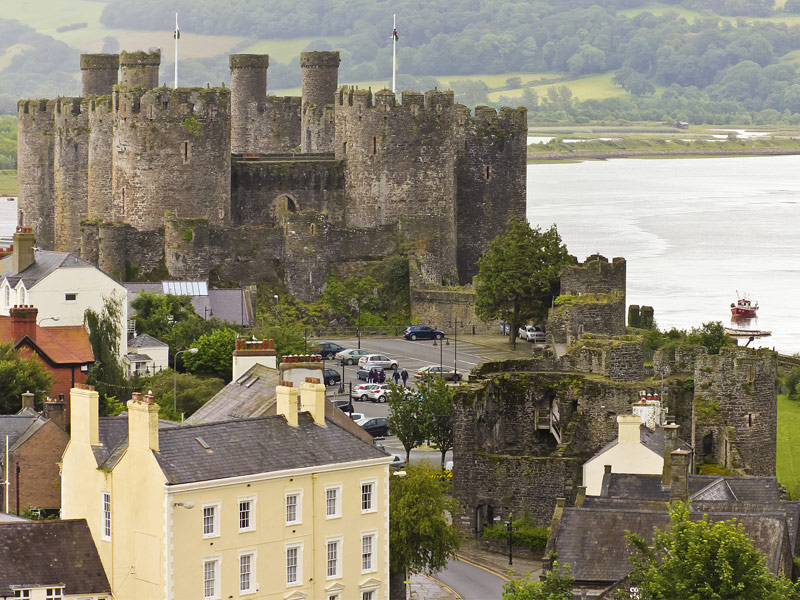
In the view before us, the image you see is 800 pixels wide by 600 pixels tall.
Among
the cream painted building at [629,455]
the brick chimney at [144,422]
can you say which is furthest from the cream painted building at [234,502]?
the cream painted building at [629,455]

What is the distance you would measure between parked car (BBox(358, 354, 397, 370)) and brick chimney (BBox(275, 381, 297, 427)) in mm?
26871

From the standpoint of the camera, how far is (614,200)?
200 m

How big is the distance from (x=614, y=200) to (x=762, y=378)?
148033 millimetres

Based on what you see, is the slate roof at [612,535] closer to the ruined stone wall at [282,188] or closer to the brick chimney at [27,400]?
the brick chimney at [27,400]

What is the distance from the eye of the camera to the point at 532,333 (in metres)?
73.6

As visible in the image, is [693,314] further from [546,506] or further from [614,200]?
[614,200]

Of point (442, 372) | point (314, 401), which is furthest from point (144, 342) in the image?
point (314, 401)

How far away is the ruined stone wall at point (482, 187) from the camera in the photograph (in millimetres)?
83812

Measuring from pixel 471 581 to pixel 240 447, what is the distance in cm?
951

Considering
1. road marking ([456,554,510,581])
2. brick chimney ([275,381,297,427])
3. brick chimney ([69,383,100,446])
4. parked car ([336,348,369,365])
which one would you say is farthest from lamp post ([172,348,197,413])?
brick chimney ([69,383,100,446])

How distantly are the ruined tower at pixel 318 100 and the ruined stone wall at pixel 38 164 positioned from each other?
1019 cm

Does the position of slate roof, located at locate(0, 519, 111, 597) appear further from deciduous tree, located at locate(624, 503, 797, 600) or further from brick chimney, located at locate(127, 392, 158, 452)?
deciduous tree, located at locate(624, 503, 797, 600)

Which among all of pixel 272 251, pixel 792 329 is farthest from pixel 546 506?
pixel 792 329

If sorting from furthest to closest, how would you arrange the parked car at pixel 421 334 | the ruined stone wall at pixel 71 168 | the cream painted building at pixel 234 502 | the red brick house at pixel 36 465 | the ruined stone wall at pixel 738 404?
the ruined stone wall at pixel 71 168 < the parked car at pixel 421 334 < the ruined stone wall at pixel 738 404 < the red brick house at pixel 36 465 < the cream painted building at pixel 234 502
